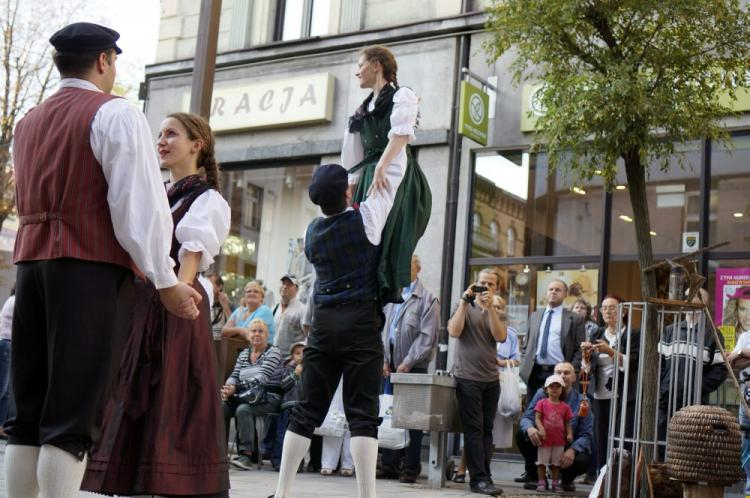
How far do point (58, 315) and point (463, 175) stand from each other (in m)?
10.9

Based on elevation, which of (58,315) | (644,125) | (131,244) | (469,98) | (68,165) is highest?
(469,98)

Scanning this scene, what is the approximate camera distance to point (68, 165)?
3.70m

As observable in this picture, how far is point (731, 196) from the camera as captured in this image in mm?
12281

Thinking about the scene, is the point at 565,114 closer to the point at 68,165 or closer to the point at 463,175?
the point at 463,175

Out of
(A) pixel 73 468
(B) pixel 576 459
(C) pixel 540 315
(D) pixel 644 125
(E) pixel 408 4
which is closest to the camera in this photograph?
(A) pixel 73 468

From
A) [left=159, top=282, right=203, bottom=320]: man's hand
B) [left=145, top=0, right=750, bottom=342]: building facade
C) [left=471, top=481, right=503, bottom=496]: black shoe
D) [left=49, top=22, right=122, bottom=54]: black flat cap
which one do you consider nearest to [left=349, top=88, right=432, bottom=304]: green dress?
[left=159, top=282, right=203, bottom=320]: man's hand

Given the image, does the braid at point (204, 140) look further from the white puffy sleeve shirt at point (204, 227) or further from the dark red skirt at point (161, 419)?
A: the dark red skirt at point (161, 419)

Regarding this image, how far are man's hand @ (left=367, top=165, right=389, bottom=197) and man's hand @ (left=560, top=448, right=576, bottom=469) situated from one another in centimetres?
523

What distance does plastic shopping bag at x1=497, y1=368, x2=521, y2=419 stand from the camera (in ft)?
34.2

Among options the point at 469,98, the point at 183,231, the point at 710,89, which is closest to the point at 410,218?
the point at 183,231

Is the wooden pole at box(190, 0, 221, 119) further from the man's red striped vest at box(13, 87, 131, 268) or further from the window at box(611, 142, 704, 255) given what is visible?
A: the man's red striped vest at box(13, 87, 131, 268)

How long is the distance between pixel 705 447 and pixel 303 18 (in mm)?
11922

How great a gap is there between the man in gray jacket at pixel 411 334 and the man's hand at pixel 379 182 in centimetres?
425

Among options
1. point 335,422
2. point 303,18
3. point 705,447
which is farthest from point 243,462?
point 303,18
